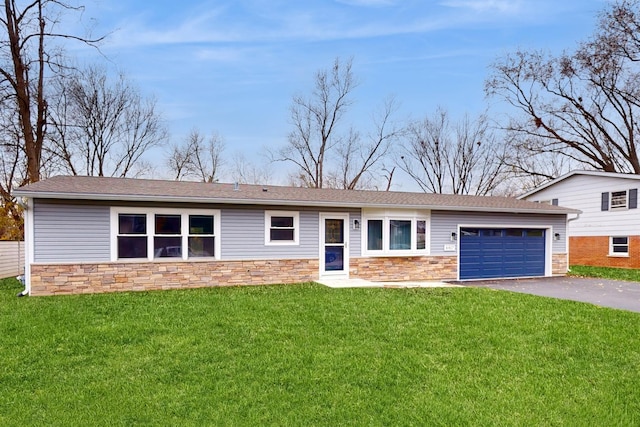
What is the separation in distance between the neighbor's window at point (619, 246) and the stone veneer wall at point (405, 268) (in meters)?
9.48

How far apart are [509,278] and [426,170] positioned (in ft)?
58.9

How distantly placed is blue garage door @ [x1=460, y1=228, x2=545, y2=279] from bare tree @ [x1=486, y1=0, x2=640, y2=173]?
551 inches

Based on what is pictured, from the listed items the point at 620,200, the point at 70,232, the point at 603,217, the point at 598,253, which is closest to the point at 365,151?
the point at 603,217

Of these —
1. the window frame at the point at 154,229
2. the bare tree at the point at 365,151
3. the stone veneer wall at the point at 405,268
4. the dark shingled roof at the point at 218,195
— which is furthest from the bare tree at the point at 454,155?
the window frame at the point at 154,229

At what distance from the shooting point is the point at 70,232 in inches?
380

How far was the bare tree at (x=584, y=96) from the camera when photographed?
22.2 m

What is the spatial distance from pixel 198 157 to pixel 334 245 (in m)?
17.2

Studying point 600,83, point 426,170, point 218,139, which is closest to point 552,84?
point 600,83

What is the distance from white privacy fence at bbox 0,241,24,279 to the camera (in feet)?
44.3

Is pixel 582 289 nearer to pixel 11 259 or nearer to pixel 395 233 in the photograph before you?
pixel 395 233

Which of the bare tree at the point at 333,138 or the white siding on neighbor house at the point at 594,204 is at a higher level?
the bare tree at the point at 333,138

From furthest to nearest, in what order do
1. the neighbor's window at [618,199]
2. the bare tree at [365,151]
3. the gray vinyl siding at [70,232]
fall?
the bare tree at [365,151] < the neighbor's window at [618,199] < the gray vinyl siding at [70,232]

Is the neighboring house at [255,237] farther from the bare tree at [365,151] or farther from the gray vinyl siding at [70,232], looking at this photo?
the bare tree at [365,151]

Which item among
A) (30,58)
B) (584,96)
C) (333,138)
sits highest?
(584,96)
